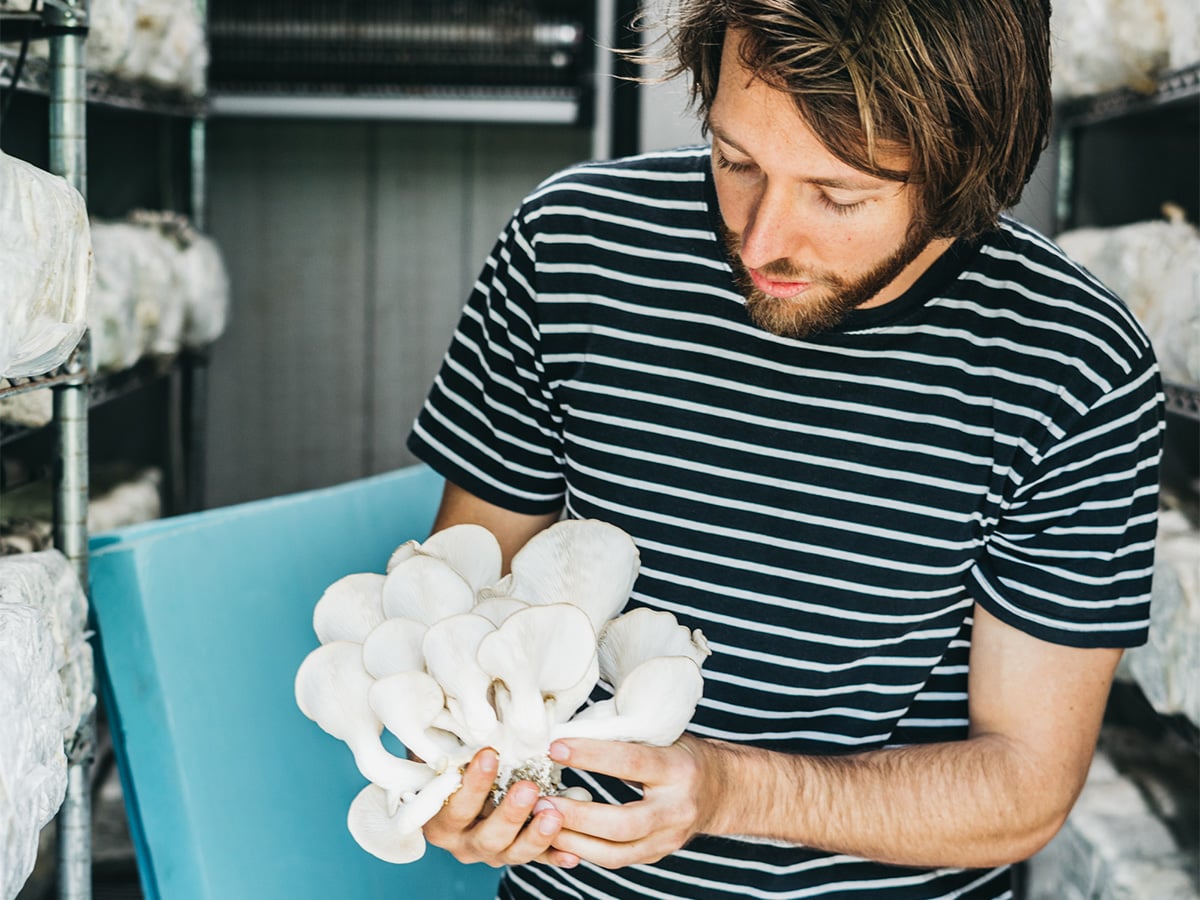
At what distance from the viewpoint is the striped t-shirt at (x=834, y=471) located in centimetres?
110

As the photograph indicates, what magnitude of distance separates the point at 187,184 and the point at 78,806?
1769 millimetres

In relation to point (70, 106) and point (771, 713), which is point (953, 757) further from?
point (70, 106)

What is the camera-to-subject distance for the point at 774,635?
1140mm

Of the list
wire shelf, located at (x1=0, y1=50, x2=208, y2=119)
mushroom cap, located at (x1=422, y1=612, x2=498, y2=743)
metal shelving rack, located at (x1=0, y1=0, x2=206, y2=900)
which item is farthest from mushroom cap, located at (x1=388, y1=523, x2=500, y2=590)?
Result: wire shelf, located at (x1=0, y1=50, x2=208, y2=119)

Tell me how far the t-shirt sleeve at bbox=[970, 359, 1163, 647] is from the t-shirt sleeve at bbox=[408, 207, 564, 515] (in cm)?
46

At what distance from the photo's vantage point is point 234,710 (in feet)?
4.65

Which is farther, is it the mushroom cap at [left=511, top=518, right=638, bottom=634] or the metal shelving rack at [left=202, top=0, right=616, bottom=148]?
the metal shelving rack at [left=202, top=0, right=616, bottom=148]

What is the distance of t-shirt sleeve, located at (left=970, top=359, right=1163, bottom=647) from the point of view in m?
1.09

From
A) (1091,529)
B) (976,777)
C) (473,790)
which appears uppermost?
(1091,529)

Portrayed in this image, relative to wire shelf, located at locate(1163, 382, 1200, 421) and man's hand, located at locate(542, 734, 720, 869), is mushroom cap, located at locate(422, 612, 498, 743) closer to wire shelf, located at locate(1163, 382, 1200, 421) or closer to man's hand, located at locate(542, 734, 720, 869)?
man's hand, located at locate(542, 734, 720, 869)

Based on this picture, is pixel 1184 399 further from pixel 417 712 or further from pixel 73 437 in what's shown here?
pixel 73 437

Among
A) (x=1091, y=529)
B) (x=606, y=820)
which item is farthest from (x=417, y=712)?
(x=1091, y=529)

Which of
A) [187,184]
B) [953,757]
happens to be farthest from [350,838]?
[187,184]

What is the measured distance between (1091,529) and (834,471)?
0.75 ft
